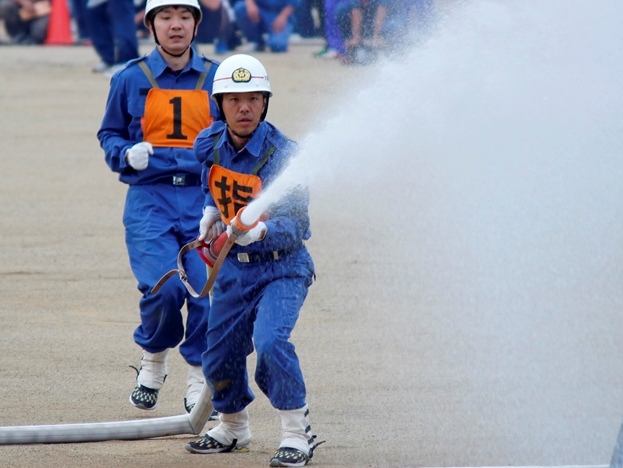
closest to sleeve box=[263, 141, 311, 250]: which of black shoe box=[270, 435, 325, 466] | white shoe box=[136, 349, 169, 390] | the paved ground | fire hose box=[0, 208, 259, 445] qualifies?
fire hose box=[0, 208, 259, 445]

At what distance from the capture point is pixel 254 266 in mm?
5730

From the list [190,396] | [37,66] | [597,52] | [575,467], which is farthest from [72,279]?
[37,66]

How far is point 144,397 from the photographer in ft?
21.6

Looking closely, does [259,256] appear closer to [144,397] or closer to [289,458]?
[289,458]

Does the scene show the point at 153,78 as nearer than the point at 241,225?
No

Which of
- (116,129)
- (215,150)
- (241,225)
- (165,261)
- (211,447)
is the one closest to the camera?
(241,225)

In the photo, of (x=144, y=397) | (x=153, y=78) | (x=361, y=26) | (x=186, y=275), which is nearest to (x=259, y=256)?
(x=186, y=275)

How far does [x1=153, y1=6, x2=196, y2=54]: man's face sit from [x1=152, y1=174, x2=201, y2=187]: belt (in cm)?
64

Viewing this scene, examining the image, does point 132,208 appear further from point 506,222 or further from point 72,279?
point 506,222

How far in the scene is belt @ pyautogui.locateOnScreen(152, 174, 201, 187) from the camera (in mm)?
6598

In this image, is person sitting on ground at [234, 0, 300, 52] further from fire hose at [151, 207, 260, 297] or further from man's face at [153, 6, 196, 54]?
fire hose at [151, 207, 260, 297]

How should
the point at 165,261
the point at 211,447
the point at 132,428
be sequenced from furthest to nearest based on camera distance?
1. the point at 165,261
2. the point at 132,428
3. the point at 211,447

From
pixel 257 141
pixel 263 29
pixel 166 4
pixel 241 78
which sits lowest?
pixel 263 29

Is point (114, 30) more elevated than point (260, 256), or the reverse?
point (260, 256)
